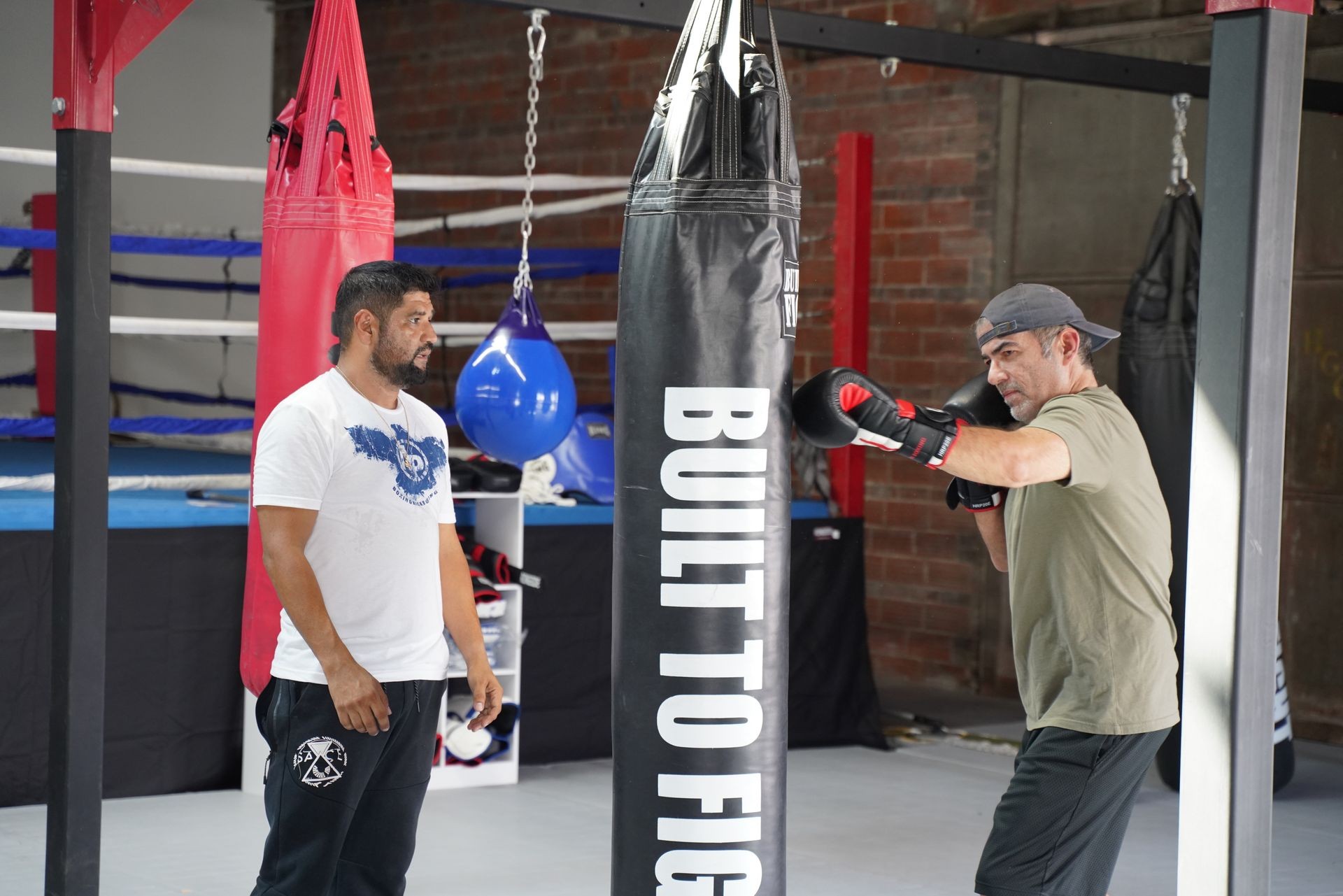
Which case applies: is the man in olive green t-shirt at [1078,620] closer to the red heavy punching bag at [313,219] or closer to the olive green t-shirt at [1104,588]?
the olive green t-shirt at [1104,588]

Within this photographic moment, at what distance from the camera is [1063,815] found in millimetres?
2650

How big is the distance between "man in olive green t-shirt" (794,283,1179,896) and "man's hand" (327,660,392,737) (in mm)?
975

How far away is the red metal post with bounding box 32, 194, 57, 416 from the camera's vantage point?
8578 mm

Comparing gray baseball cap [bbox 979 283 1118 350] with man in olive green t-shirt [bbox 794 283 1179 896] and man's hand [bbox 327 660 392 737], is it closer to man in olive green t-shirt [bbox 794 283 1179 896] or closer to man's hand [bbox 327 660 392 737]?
man in olive green t-shirt [bbox 794 283 1179 896]

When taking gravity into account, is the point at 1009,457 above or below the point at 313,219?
below

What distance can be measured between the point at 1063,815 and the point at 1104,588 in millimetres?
367

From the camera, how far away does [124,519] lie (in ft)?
15.5

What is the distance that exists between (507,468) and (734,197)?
296cm

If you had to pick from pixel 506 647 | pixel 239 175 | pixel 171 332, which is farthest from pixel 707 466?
pixel 239 175

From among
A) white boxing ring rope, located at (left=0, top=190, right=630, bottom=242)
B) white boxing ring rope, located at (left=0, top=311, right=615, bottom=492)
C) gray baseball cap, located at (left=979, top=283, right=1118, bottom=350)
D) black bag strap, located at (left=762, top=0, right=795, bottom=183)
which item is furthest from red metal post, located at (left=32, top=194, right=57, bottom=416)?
black bag strap, located at (left=762, top=0, right=795, bottom=183)

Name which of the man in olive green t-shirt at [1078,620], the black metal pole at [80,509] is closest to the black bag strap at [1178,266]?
the man in olive green t-shirt at [1078,620]

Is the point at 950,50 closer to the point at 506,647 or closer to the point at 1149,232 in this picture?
the point at 1149,232

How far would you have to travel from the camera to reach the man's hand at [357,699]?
2.62 meters

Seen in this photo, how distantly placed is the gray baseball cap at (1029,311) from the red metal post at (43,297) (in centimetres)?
675
